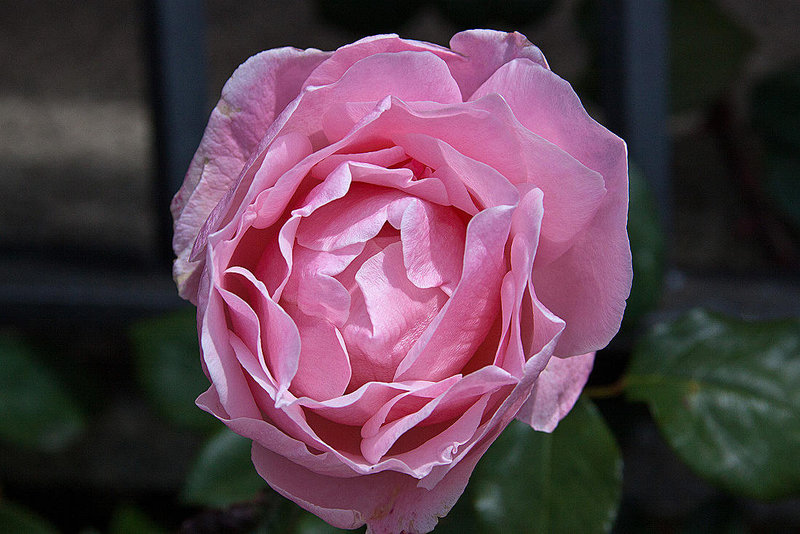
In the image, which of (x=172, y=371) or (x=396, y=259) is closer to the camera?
(x=396, y=259)

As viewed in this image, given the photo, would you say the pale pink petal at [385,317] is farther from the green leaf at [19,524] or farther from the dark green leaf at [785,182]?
the dark green leaf at [785,182]

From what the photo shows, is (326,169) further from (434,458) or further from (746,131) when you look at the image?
(746,131)

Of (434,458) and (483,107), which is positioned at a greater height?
(483,107)

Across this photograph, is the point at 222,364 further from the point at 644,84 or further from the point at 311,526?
the point at 644,84

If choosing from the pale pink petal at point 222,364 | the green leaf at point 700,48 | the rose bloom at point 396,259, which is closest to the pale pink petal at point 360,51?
the rose bloom at point 396,259

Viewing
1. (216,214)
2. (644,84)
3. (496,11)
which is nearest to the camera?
(216,214)

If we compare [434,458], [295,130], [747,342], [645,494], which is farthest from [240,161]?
[645,494]

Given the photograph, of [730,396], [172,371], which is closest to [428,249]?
[730,396]

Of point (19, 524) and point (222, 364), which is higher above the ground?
point (222, 364)
